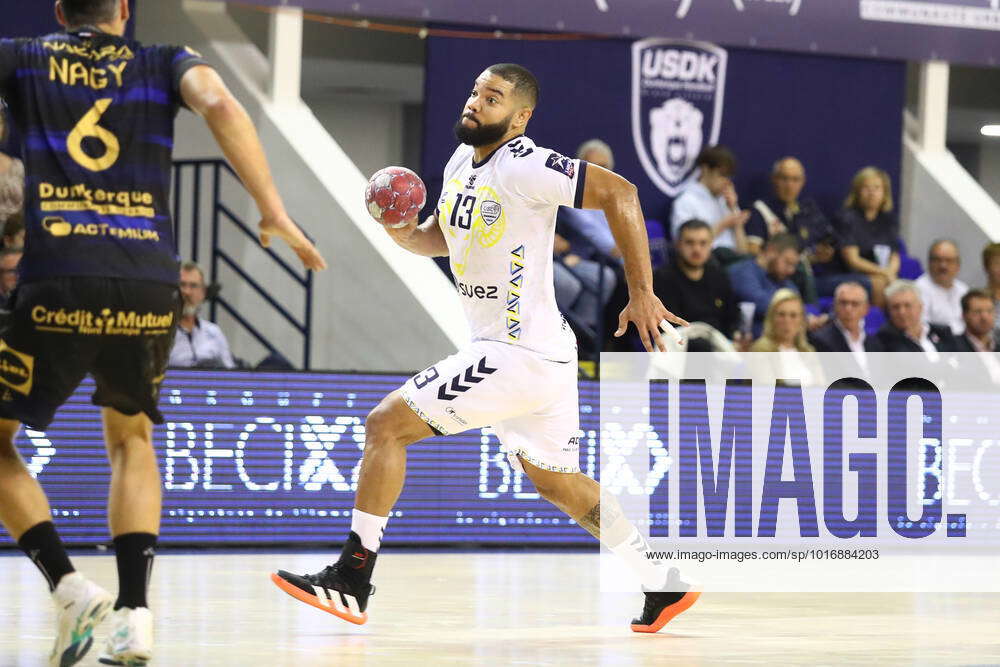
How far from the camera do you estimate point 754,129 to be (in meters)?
15.3

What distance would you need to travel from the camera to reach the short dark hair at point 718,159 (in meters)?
14.1

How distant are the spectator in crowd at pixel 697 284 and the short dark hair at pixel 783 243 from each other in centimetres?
104

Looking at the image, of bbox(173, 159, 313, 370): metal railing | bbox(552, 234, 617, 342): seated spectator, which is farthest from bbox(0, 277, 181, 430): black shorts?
bbox(552, 234, 617, 342): seated spectator

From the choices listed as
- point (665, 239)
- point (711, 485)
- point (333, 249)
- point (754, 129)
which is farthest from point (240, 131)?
point (754, 129)

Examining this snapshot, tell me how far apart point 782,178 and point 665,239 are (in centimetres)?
115

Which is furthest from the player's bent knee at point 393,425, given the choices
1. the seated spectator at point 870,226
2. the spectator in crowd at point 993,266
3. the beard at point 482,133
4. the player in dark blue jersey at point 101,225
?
the spectator in crowd at point 993,266

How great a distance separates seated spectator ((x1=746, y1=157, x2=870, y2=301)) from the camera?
14461 mm

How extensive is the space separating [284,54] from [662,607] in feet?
24.3

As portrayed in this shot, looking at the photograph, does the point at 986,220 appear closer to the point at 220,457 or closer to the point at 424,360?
the point at 424,360

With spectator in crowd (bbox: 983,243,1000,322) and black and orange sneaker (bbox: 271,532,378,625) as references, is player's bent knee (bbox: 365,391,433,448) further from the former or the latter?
spectator in crowd (bbox: 983,243,1000,322)

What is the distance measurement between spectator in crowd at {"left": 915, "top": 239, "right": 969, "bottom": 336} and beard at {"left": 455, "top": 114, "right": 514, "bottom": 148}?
7.79m

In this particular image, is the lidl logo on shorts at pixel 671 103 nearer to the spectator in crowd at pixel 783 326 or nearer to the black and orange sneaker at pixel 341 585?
the spectator in crowd at pixel 783 326

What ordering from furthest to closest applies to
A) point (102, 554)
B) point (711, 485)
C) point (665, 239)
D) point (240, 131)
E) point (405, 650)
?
point (665, 239) → point (711, 485) → point (102, 554) → point (405, 650) → point (240, 131)

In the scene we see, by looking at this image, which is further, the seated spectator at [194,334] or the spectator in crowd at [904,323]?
the spectator in crowd at [904,323]
